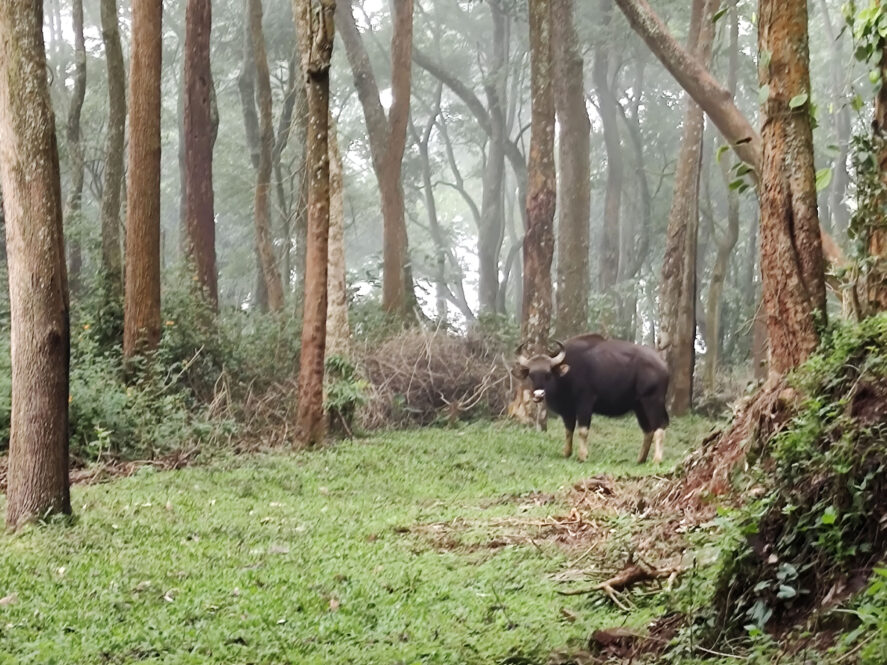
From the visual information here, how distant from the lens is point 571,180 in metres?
23.4

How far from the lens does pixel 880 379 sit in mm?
4594

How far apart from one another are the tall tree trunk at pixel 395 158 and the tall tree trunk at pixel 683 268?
4.67 meters

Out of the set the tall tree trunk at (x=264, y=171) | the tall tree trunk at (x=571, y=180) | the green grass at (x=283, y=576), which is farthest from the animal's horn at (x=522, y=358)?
the tall tree trunk at (x=264, y=171)

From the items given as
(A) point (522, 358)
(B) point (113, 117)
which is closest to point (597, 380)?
(A) point (522, 358)

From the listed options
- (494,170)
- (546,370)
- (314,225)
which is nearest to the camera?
(314,225)

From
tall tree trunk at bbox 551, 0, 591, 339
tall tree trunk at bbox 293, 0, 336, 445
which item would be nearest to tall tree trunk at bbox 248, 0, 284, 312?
tall tree trunk at bbox 551, 0, 591, 339

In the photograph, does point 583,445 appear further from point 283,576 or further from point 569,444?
point 283,576

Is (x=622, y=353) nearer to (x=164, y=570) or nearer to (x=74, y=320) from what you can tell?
(x=74, y=320)

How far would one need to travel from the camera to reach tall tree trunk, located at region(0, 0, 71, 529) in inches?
309

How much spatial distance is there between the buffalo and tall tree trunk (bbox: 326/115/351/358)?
2.59 metres

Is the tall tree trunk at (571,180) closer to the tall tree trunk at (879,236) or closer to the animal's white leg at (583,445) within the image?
the animal's white leg at (583,445)

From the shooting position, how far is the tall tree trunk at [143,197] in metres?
13.5

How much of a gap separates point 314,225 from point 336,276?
1.94 meters

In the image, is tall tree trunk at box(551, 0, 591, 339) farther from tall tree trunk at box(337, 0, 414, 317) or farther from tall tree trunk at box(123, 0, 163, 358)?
tall tree trunk at box(123, 0, 163, 358)
